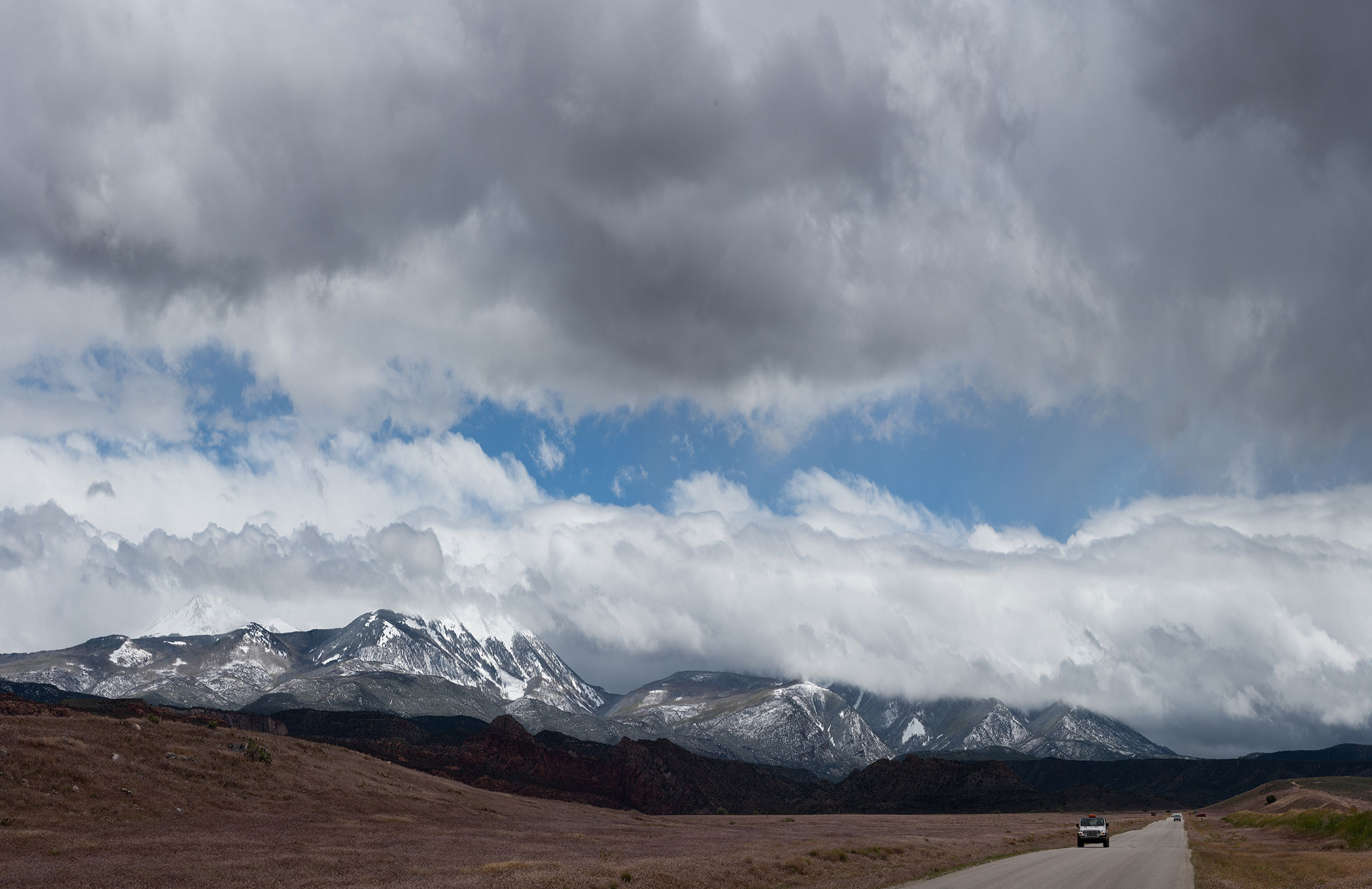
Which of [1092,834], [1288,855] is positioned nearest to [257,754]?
[1092,834]

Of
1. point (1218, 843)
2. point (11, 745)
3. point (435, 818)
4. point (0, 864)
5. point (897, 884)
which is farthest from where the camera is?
point (435, 818)

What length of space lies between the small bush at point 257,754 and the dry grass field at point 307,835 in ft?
1.98

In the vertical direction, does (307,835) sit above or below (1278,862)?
below

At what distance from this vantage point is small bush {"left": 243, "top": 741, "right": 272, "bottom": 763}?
10181 cm

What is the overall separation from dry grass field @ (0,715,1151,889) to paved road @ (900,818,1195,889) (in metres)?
3.65

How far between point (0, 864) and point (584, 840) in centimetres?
5382

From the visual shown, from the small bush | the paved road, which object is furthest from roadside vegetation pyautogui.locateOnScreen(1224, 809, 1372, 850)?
the small bush

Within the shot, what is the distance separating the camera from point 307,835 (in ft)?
245

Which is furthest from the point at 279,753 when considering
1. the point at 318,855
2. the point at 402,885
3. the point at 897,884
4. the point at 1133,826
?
the point at 1133,826

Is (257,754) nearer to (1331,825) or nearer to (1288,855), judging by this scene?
(1288,855)

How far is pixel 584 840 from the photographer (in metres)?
93.1

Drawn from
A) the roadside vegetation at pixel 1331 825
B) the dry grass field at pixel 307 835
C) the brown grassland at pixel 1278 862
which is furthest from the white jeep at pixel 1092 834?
the roadside vegetation at pixel 1331 825

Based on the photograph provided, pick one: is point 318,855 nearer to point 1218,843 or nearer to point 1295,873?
point 1295,873

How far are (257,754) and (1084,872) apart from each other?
287 ft
